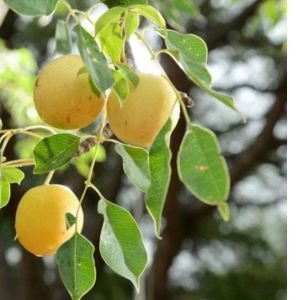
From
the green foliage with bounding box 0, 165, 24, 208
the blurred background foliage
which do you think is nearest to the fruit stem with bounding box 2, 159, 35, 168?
the green foliage with bounding box 0, 165, 24, 208

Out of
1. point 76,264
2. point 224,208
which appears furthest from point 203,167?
point 76,264

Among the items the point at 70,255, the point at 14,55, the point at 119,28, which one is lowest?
the point at 14,55

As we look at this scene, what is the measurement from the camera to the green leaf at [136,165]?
44 centimetres

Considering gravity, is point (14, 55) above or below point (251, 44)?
above

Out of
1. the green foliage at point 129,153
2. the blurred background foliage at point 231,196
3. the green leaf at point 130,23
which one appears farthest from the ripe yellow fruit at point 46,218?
the blurred background foliage at point 231,196

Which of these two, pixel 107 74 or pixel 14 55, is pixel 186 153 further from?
pixel 14 55

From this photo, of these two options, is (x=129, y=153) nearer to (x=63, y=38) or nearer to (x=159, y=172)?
(x=159, y=172)

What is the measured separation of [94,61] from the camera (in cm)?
42

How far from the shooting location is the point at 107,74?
0.42 meters

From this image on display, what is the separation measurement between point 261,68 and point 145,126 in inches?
88.6

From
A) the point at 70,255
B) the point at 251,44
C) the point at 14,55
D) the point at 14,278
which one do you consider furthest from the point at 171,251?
the point at 70,255

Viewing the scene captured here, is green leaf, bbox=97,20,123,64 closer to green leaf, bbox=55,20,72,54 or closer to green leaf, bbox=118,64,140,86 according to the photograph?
green leaf, bbox=118,64,140,86

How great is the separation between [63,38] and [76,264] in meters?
0.23

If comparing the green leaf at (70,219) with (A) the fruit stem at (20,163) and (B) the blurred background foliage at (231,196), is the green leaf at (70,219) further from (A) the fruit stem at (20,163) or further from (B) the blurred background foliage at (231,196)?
(B) the blurred background foliage at (231,196)
